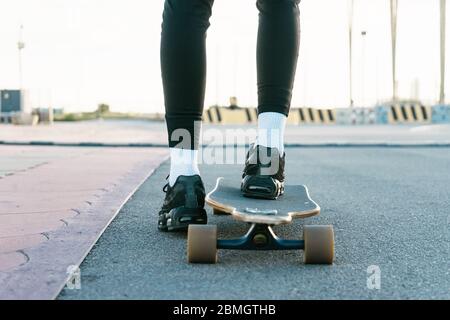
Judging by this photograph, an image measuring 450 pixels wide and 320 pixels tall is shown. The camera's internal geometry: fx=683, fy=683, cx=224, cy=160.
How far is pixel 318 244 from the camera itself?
5.82 ft

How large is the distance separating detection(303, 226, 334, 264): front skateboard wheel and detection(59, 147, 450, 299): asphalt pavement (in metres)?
0.03

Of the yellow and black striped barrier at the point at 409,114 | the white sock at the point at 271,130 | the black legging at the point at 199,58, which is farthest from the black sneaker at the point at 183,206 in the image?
the yellow and black striped barrier at the point at 409,114

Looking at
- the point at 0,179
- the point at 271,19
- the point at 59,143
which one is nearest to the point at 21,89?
the point at 59,143

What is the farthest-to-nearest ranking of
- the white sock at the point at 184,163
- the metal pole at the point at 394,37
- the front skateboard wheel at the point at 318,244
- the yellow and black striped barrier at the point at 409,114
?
the yellow and black striped barrier at the point at 409,114
the metal pole at the point at 394,37
the white sock at the point at 184,163
the front skateboard wheel at the point at 318,244

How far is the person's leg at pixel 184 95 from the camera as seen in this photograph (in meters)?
2.17

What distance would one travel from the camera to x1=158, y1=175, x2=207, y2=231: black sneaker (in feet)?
7.05

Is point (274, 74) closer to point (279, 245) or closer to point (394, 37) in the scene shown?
point (279, 245)

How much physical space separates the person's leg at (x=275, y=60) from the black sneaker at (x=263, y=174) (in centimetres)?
4

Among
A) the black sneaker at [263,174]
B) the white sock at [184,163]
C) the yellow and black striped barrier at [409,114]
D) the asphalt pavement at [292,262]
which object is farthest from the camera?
the yellow and black striped barrier at [409,114]

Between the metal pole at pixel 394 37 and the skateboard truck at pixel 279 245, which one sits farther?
the metal pole at pixel 394 37

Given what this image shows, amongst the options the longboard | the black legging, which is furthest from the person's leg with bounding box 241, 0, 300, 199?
the longboard

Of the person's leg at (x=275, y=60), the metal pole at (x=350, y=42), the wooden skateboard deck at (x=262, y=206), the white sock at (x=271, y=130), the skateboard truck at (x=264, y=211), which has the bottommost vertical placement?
the wooden skateboard deck at (x=262, y=206)

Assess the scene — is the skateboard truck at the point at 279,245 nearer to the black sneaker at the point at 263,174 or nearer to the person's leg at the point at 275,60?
the black sneaker at the point at 263,174

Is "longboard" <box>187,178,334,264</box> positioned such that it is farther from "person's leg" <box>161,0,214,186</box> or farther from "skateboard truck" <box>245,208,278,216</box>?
"person's leg" <box>161,0,214,186</box>
